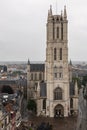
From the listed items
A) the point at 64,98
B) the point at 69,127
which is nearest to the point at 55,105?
the point at 64,98

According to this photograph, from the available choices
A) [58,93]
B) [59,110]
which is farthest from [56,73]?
[59,110]

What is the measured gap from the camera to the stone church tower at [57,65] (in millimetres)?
77438

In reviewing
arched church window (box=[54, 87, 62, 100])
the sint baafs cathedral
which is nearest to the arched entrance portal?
the sint baafs cathedral

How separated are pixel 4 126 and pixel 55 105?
33581mm

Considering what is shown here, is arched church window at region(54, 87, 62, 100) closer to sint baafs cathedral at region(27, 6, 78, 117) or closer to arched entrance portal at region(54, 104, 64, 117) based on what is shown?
sint baafs cathedral at region(27, 6, 78, 117)

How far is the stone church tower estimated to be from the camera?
77.4 m

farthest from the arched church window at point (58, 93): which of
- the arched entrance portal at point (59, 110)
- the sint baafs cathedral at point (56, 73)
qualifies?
the arched entrance portal at point (59, 110)

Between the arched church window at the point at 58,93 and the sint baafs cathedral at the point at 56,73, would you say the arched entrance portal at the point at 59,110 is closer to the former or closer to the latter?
the sint baafs cathedral at the point at 56,73

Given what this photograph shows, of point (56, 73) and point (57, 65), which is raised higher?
point (57, 65)

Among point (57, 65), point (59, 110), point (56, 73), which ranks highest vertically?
point (57, 65)

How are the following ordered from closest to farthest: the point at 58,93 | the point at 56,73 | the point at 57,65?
1. the point at 57,65
2. the point at 56,73
3. the point at 58,93

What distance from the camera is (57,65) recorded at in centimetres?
7750

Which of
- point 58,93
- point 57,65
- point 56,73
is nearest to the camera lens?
point 57,65

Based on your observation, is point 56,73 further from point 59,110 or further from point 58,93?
point 59,110
